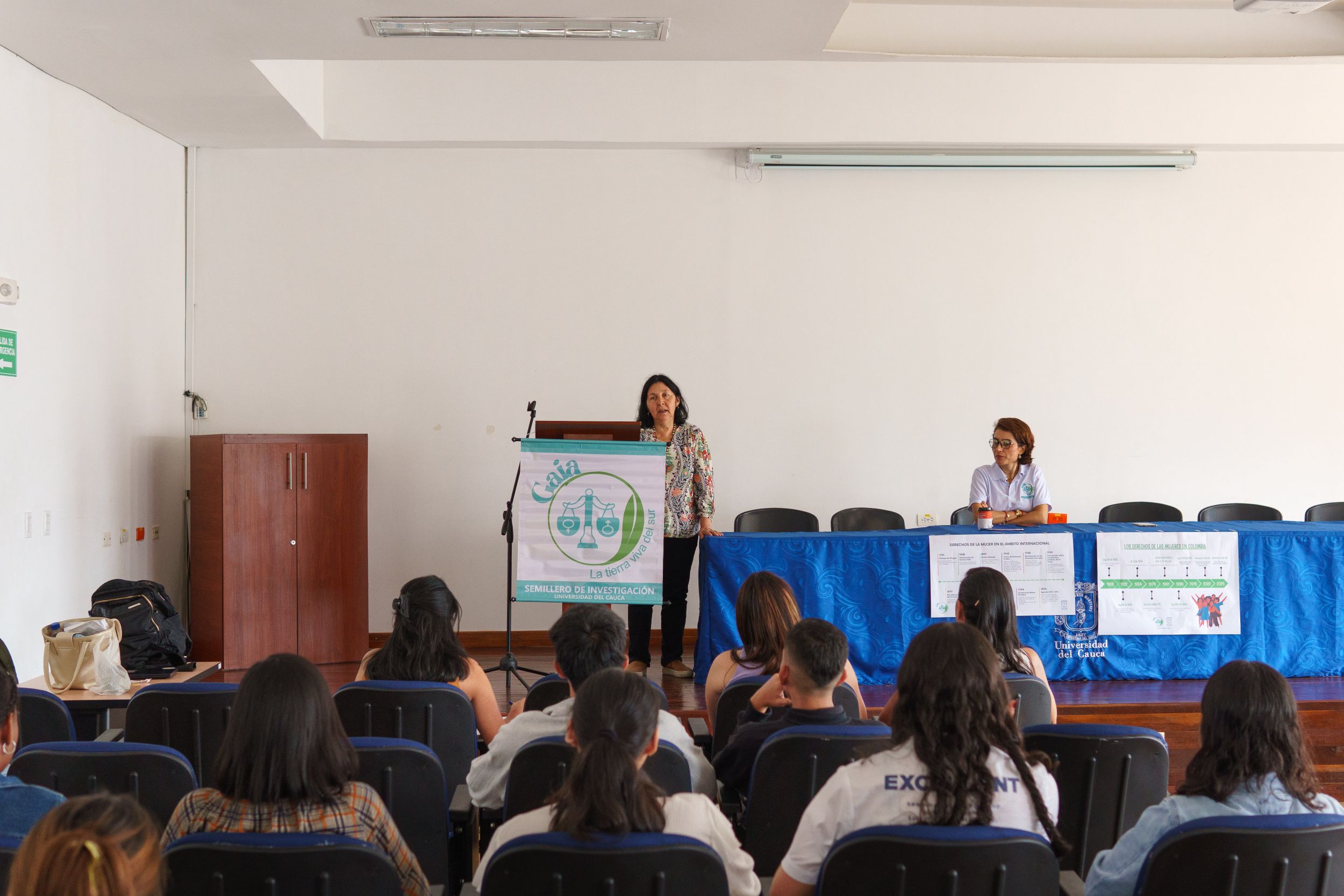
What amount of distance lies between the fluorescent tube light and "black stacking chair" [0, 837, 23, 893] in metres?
5.88

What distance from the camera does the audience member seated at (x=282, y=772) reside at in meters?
1.83

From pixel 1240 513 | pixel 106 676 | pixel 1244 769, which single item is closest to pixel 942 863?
pixel 1244 769

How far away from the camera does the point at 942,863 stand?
1.73 m

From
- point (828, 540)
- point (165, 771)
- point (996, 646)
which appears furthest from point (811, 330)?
point (165, 771)

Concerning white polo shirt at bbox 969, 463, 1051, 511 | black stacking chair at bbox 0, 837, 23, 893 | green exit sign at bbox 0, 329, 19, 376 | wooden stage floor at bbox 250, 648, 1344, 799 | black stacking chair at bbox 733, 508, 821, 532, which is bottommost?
wooden stage floor at bbox 250, 648, 1344, 799

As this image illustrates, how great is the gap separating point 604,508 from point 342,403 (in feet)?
8.60

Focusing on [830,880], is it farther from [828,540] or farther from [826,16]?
[826,16]

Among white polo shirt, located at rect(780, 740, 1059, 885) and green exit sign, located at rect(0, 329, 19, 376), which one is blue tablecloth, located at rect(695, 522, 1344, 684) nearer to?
white polo shirt, located at rect(780, 740, 1059, 885)

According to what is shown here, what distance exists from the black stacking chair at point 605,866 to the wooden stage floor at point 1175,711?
9.30 feet

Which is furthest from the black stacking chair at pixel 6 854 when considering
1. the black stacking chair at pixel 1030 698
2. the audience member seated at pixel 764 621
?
the black stacking chair at pixel 1030 698

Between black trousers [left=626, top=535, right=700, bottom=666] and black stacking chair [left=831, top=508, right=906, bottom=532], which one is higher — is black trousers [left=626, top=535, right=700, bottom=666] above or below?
below

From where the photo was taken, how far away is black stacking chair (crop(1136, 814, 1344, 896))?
1.79 meters

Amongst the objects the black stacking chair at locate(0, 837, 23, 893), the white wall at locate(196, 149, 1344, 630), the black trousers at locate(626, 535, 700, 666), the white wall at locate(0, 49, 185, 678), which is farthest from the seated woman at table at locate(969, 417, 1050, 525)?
the white wall at locate(0, 49, 185, 678)

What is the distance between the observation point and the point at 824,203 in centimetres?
690
